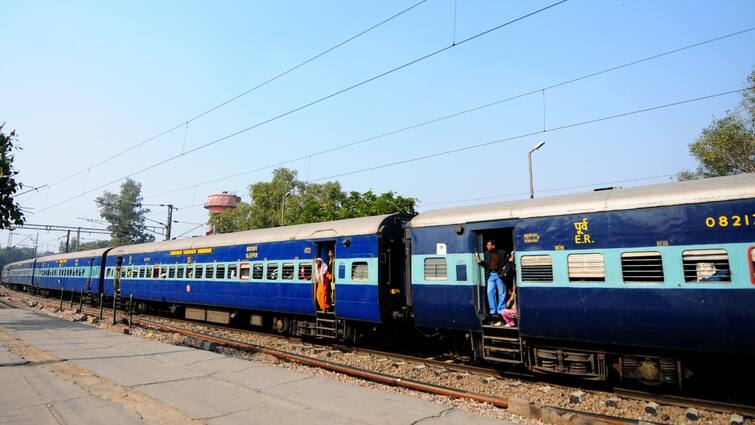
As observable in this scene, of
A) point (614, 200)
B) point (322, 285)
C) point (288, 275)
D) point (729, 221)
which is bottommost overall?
point (322, 285)

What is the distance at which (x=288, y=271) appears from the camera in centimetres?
1370

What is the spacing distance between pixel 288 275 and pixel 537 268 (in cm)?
780

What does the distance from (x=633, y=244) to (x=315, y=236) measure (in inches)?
325

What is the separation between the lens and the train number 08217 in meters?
6.36

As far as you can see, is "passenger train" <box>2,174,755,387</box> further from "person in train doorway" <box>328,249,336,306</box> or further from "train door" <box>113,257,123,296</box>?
"train door" <box>113,257,123,296</box>

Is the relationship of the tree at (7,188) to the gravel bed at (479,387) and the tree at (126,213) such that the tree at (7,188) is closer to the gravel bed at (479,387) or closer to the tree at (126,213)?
the gravel bed at (479,387)

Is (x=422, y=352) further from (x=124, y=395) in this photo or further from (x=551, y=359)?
(x=124, y=395)

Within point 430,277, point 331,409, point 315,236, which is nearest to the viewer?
point 331,409

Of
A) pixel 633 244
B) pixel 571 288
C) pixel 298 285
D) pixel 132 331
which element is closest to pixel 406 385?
pixel 571 288

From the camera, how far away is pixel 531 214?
855 centimetres

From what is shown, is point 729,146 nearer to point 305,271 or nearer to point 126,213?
point 305,271

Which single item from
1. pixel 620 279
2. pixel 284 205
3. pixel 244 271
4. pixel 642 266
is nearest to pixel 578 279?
pixel 620 279

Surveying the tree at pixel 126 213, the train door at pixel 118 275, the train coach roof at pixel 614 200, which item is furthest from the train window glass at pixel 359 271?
the tree at pixel 126 213

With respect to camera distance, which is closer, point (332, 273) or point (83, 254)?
point (332, 273)
